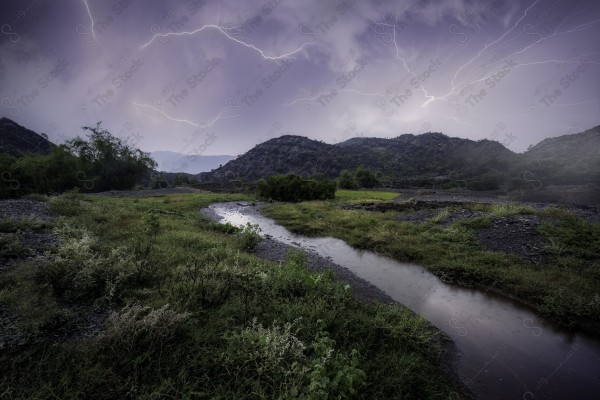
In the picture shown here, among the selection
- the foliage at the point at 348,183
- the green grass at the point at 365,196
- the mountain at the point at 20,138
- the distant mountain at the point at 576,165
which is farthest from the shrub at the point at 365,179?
the mountain at the point at 20,138

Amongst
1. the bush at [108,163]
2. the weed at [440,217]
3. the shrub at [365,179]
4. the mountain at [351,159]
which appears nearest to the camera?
the weed at [440,217]

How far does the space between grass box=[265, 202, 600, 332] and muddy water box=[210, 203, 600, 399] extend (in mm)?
725

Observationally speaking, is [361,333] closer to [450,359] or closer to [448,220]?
[450,359]

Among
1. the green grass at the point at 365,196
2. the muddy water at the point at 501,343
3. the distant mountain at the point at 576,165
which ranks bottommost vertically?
the muddy water at the point at 501,343

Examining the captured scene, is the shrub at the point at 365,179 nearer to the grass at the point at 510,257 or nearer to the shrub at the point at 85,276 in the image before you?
the grass at the point at 510,257

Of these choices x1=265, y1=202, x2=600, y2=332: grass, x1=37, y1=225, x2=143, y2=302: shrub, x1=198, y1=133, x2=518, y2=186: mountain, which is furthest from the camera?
x1=198, y1=133, x2=518, y2=186: mountain

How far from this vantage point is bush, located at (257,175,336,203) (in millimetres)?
38688

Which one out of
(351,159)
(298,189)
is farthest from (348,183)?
(351,159)

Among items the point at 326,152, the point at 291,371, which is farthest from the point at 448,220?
the point at 326,152

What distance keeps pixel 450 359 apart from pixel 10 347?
27.0 ft

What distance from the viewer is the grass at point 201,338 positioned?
381cm

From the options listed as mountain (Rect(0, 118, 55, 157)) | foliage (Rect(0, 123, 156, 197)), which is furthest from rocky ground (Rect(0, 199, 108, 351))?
mountain (Rect(0, 118, 55, 157))

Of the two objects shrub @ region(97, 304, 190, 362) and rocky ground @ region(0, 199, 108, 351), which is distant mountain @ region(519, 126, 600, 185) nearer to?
shrub @ region(97, 304, 190, 362)

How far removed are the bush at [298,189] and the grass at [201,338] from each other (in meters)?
30.8
